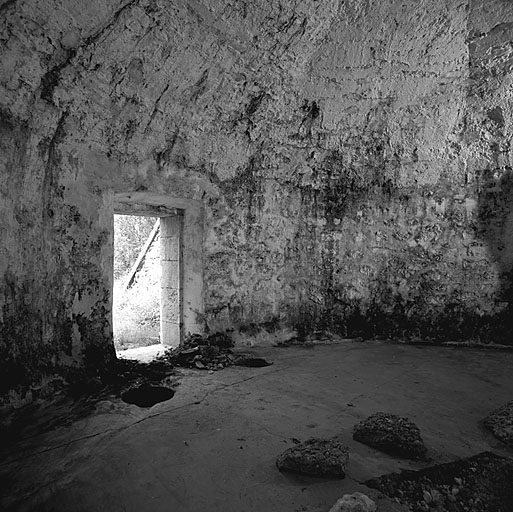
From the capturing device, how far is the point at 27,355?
2904 mm

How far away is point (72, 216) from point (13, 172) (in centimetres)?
66

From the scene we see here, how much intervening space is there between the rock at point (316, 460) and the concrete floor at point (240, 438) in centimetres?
5

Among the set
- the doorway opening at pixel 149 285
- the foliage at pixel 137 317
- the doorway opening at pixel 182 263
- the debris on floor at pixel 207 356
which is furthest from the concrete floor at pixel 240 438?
the foliage at pixel 137 317

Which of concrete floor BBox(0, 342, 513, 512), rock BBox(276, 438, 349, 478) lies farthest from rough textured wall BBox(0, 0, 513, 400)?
rock BBox(276, 438, 349, 478)

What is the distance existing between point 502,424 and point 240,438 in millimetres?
1523

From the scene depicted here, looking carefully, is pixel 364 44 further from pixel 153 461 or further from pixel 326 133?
pixel 153 461

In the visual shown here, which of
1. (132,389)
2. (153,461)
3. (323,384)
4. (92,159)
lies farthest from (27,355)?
(323,384)

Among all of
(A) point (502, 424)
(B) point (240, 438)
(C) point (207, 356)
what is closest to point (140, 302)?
(C) point (207, 356)

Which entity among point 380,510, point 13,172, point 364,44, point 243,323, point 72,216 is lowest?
point 380,510

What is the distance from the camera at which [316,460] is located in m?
1.98

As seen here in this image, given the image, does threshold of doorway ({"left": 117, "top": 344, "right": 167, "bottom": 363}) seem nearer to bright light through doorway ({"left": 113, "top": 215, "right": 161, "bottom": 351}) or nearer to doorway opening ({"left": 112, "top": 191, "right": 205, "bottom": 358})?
doorway opening ({"left": 112, "top": 191, "right": 205, "bottom": 358})

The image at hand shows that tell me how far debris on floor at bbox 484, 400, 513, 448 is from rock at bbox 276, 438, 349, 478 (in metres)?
0.97

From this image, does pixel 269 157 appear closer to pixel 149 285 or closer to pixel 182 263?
pixel 182 263

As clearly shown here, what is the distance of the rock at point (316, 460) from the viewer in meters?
1.95
